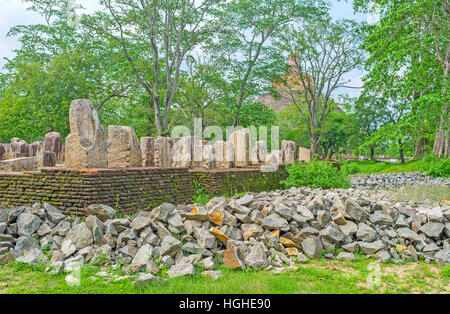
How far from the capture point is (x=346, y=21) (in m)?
24.0

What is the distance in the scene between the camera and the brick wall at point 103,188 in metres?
5.81

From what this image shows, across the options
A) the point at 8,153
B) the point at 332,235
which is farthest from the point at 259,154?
the point at 8,153

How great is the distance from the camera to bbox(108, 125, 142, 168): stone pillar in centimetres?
813

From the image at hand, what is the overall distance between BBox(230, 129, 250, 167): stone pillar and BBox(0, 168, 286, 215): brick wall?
10.1 feet

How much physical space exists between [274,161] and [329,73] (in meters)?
15.2

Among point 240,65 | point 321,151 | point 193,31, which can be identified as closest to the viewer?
point 193,31

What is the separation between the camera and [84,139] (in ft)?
22.4

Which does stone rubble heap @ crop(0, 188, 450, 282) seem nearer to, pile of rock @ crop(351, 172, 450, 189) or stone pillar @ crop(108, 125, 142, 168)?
stone pillar @ crop(108, 125, 142, 168)

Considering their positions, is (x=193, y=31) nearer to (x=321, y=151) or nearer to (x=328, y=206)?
(x=328, y=206)

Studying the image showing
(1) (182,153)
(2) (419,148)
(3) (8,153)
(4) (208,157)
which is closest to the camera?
(1) (182,153)

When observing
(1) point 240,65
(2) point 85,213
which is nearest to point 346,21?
(1) point 240,65

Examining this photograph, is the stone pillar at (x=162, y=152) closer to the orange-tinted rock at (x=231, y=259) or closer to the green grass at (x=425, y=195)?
the orange-tinted rock at (x=231, y=259)

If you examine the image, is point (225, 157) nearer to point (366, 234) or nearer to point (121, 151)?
point (121, 151)

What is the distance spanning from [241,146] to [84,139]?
613 cm
